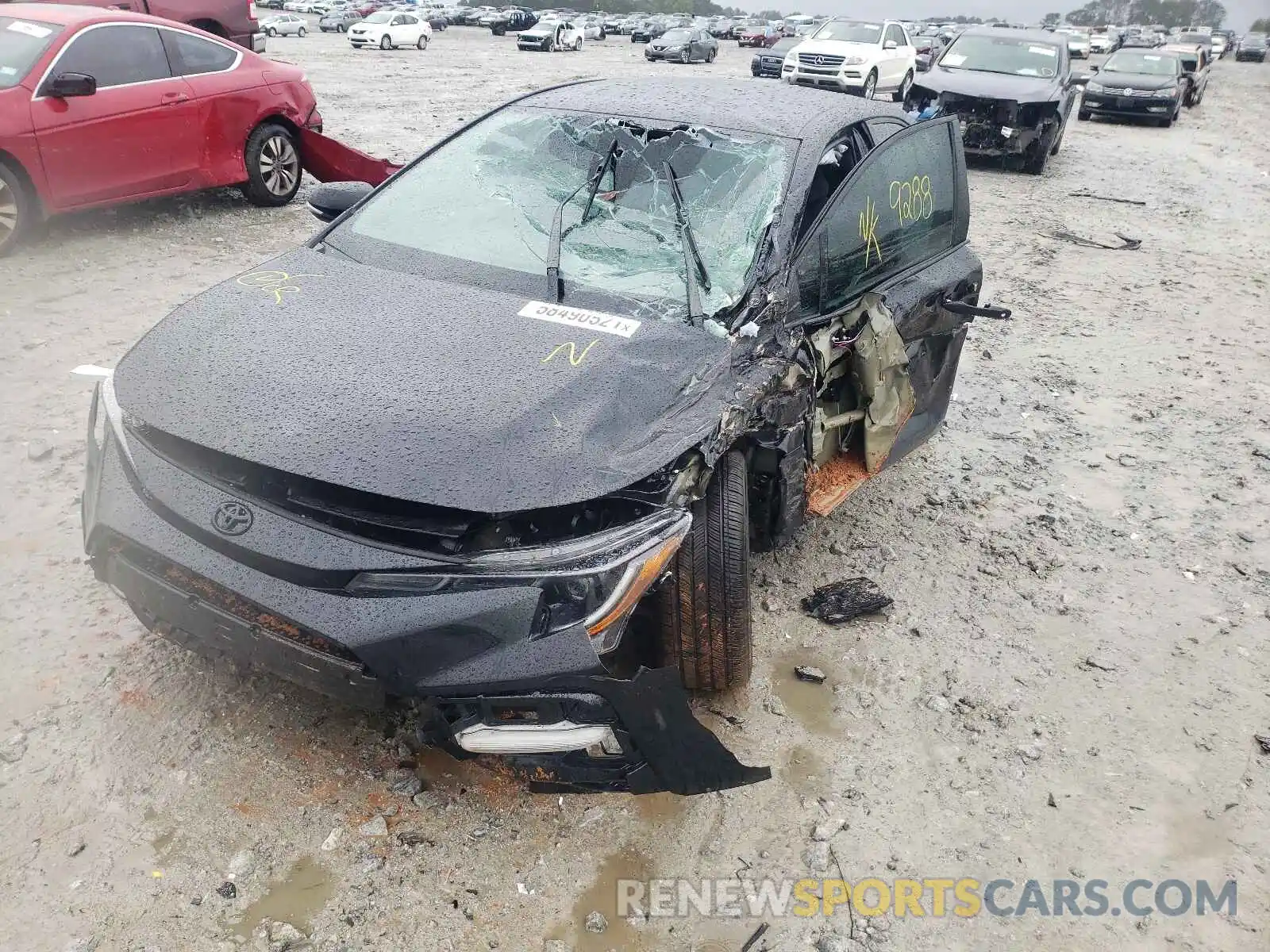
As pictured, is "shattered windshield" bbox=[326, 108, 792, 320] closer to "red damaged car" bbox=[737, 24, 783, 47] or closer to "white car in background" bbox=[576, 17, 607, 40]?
"white car in background" bbox=[576, 17, 607, 40]

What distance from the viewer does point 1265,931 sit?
Answer: 7.96 ft

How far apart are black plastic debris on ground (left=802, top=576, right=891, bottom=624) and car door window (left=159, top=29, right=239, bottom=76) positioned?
21.1ft

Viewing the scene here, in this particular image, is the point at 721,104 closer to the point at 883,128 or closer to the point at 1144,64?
the point at 883,128

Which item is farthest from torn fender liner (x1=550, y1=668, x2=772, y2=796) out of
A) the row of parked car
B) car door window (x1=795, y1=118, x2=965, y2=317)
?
the row of parked car

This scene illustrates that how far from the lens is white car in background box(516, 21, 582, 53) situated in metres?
32.4

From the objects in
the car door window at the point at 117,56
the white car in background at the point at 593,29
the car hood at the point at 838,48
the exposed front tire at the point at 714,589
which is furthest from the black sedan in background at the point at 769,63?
the exposed front tire at the point at 714,589

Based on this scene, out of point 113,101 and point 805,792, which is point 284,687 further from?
point 113,101

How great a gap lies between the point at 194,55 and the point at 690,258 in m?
6.03

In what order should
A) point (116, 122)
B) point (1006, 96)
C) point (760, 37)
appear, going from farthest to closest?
point (760, 37) → point (1006, 96) → point (116, 122)

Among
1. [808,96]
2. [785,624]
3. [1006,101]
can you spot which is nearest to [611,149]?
[808,96]

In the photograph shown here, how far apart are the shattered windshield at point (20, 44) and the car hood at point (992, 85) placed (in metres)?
9.79

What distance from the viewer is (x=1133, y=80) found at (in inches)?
698

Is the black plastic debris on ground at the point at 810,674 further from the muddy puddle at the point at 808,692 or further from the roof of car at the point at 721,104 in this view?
the roof of car at the point at 721,104

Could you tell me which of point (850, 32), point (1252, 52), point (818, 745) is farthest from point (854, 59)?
point (1252, 52)
